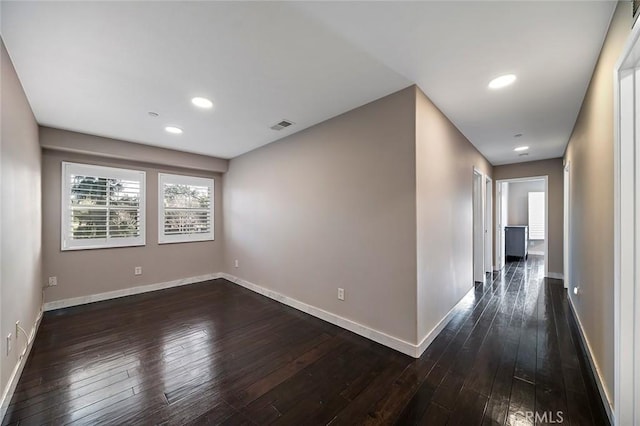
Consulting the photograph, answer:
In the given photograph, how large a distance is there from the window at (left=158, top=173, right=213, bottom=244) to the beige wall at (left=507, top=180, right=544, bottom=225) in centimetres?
900

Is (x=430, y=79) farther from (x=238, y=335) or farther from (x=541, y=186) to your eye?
(x=541, y=186)

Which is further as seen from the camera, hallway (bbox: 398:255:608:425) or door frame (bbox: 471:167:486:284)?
door frame (bbox: 471:167:486:284)

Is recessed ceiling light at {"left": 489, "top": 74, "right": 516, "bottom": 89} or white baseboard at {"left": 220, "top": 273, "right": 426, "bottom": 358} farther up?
recessed ceiling light at {"left": 489, "top": 74, "right": 516, "bottom": 89}

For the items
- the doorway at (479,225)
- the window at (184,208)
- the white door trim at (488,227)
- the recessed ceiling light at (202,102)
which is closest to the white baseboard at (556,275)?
the white door trim at (488,227)

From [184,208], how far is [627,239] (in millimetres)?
5410

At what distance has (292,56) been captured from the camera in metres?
1.80

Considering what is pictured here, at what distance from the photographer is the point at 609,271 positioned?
1562 mm

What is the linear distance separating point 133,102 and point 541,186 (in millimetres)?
10093

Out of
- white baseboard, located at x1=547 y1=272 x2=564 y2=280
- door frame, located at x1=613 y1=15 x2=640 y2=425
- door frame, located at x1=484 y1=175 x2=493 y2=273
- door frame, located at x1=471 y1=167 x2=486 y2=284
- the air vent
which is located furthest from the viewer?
door frame, located at x1=484 y1=175 x2=493 y2=273

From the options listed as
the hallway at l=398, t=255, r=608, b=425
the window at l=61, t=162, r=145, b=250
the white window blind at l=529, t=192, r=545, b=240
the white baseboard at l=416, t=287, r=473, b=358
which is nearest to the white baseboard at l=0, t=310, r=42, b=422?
the window at l=61, t=162, r=145, b=250

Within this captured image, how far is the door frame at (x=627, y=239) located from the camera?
1.26 metres

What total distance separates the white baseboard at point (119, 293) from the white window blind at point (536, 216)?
9.31m

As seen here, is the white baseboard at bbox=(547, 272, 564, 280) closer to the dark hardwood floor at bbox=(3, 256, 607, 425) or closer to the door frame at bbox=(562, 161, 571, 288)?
the door frame at bbox=(562, 161, 571, 288)

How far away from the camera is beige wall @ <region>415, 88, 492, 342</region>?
227 cm
